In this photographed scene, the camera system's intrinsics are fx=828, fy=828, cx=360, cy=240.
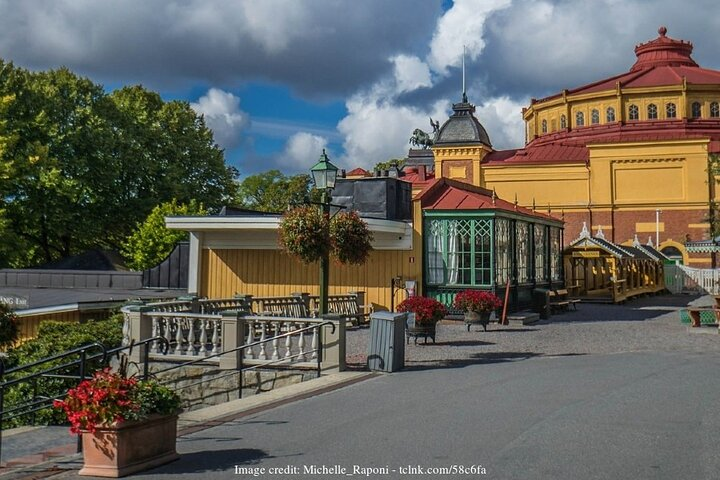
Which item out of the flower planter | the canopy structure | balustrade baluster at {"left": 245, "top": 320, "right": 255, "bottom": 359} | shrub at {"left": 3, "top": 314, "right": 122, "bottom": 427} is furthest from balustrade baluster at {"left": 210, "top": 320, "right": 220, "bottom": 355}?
the canopy structure

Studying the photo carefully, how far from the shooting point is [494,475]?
707cm

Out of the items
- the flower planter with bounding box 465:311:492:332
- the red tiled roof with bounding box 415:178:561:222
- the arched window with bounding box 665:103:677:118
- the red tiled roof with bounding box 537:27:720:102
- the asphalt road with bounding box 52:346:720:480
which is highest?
the red tiled roof with bounding box 537:27:720:102

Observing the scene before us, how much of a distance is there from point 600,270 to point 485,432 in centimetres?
3060

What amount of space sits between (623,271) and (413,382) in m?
25.8

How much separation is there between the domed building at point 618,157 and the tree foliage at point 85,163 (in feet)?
71.2

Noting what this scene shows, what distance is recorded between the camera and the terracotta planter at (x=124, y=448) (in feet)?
24.4

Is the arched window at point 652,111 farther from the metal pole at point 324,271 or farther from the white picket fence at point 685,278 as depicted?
the metal pole at point 324,271

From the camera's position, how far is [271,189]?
284 feet

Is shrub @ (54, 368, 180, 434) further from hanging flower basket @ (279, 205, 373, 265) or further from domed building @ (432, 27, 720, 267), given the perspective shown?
domed building @ (432, 27, 720, 267)

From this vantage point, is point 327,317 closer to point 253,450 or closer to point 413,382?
point 413,382

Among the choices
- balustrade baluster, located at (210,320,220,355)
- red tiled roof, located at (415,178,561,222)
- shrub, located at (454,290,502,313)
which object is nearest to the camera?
balustrade baluster, located at (210,320,220,355)

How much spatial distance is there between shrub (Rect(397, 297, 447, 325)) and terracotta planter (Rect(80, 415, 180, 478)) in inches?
381

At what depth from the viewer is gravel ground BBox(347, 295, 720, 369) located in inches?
635

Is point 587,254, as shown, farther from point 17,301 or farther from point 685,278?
point 17,301
